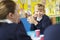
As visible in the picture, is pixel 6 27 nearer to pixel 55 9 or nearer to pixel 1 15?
pixel 1 15

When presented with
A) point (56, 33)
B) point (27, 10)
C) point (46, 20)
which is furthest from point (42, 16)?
point (56, 33)

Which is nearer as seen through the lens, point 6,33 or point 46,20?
point 6,33

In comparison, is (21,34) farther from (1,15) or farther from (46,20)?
(46,20)

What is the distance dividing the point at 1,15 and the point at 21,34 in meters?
0.23

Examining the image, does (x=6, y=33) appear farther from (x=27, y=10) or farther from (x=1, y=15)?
(x=27, y=10)

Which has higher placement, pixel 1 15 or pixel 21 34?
pixel 1 15

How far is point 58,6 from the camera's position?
364cm

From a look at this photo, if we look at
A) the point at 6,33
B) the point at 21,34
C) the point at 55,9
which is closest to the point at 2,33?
the point at 6,33

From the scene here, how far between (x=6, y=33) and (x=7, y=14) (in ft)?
0.56

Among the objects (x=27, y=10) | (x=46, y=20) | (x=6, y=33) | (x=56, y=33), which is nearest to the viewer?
(x=56, y=33)

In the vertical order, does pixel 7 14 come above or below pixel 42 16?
above

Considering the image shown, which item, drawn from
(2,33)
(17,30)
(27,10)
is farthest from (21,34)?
(27,10)

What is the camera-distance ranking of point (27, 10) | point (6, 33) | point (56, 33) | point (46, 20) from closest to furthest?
1. point (56, 33)
2. point (6, 33)
3. point (46, 20)
4. point (27, 10)

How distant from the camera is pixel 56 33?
956 millimetres
